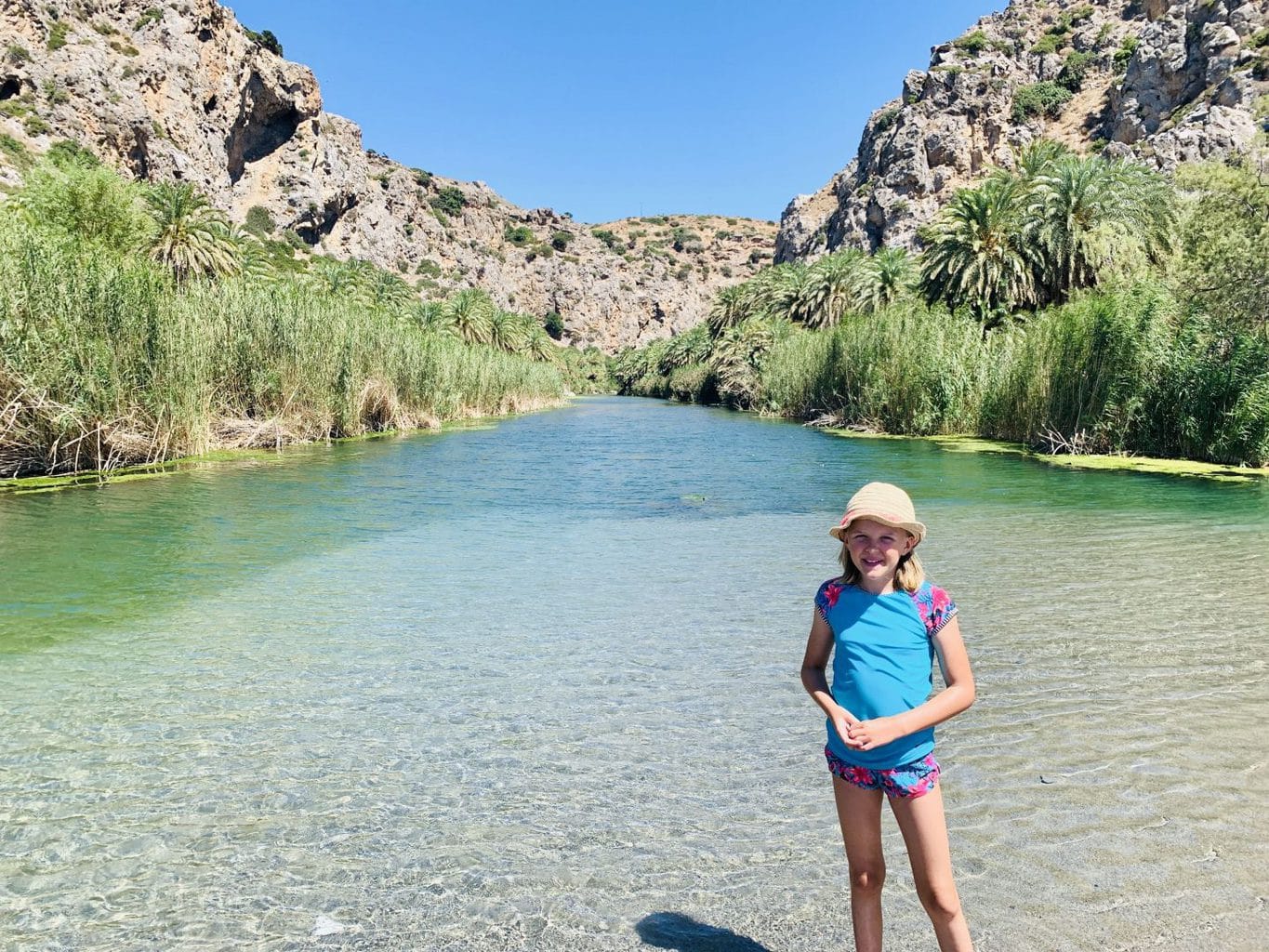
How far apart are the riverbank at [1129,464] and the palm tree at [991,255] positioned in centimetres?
1176

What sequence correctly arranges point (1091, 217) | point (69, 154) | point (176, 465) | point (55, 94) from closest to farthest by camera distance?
point (176, 465) < point (1091, 217) < point (69, 154) < point (55, 94)

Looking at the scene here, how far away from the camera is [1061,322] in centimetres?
2567

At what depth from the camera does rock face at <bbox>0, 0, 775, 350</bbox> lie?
5766cm

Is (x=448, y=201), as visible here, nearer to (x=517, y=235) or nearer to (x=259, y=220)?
(x=517, y=235)

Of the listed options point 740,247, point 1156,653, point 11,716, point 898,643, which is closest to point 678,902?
point 898,643

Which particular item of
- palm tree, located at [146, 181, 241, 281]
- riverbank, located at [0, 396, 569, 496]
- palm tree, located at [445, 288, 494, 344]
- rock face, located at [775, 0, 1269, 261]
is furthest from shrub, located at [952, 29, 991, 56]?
palm tree, located at [146, 181, 241, 281]

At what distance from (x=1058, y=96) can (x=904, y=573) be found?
102184mm

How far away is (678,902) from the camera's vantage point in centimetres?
363

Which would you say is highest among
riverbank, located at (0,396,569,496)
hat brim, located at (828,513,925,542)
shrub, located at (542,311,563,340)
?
shrub, located at (542,311,563,340)

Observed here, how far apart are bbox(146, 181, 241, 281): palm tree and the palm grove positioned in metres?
30.5

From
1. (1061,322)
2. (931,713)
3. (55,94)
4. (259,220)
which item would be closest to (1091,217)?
(1061,322)

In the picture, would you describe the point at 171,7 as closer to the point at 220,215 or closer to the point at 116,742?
the point at 220,215

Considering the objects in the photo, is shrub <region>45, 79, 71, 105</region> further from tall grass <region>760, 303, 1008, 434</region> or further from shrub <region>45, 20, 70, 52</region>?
tall grass <region>760, 303, 1008, 434</region>

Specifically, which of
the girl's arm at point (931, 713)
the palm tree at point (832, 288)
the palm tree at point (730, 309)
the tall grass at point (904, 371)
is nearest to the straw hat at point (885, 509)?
the girl's arm at point (931, 713)
